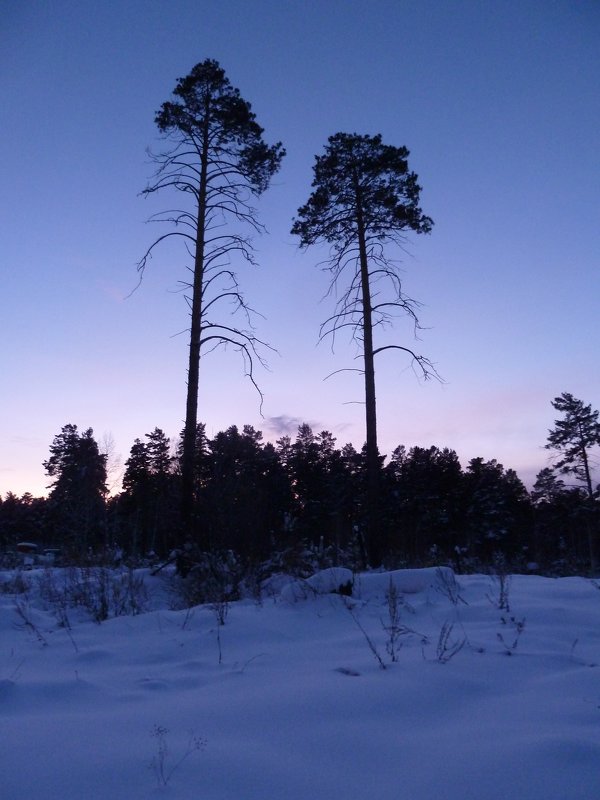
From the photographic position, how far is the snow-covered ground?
2.36 meters

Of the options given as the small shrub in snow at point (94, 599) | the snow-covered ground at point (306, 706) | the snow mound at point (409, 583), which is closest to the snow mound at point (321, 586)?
the snow mound at point (409, 583)

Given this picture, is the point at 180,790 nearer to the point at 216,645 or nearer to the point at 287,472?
the point at 216,645

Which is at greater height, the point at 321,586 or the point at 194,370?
the point at 194,370

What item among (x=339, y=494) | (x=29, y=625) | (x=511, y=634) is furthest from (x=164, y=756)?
(x=339, y=494)

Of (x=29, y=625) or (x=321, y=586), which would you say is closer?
(x=29, y=625)

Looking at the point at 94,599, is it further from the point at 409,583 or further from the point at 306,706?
the point at 306,706

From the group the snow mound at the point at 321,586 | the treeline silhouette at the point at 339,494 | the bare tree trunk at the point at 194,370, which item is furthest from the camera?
the treeline silhouette at the point at 339,494

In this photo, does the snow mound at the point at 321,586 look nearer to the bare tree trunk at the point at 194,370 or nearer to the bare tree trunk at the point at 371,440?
the bare tree trunk at the point at 194,370

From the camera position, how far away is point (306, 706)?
125 inches

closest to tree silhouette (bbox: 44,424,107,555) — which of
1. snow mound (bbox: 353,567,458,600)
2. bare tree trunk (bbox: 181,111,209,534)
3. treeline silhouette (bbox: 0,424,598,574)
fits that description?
treeline silhouette (bbox: 0,424,598,574)

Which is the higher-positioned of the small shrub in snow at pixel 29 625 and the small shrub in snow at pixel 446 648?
the small shrub in snow at pixel 446 648

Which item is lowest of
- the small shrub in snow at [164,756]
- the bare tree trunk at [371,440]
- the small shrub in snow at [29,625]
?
the small shrub in snow at [164,756]

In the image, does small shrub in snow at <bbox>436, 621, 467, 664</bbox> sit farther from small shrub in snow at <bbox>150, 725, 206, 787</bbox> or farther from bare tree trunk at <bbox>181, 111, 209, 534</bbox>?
bare tree trunk at <bbox>181, 111, 209, 534</bbox>

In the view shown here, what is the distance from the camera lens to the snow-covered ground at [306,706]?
2.36 meters
